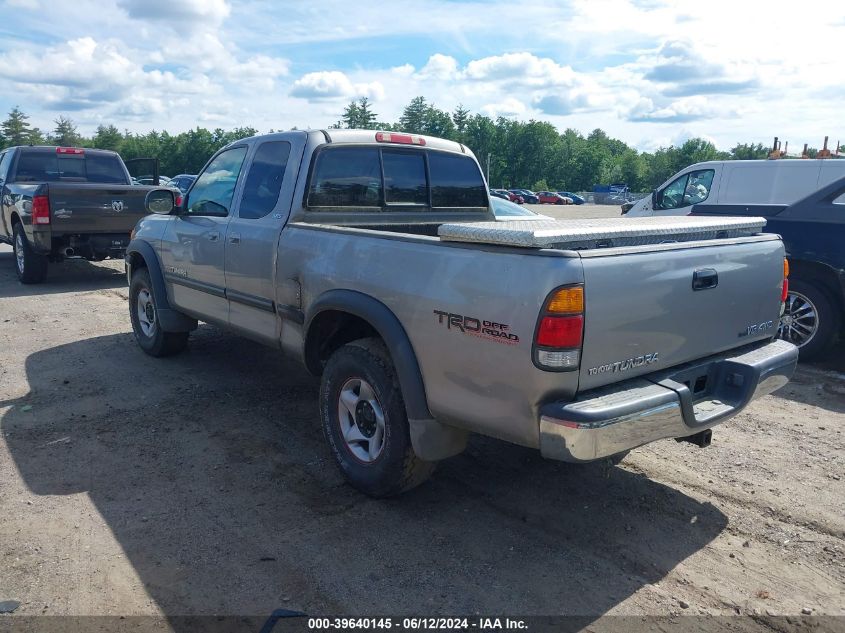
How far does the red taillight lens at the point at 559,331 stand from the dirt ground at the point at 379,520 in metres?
1.16

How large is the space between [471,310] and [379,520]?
4.50 feet

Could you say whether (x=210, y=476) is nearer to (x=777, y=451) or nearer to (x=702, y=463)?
(x=702, y=463)

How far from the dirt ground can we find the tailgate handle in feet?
4.30

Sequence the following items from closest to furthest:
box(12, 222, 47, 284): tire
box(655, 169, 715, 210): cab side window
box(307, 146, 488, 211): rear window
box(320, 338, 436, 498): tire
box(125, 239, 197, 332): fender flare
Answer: box(320, 338, 436, 498): tire < box(307, 146, 488, 211): rear window < box(125, 239, 197, 332): fender flare < box(655, 169, 715, 210): cab side window < box(12, 222, 47, 284): tire

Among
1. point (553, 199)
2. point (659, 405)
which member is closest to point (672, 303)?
point (659, 405)

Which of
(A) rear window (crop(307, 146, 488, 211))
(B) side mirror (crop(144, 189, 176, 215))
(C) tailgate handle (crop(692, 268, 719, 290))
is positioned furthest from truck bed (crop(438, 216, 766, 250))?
(B) side mirror (crop(144, 189, 176, 215))

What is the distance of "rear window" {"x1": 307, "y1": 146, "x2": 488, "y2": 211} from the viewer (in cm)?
476

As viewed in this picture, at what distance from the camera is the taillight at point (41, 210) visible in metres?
9.85

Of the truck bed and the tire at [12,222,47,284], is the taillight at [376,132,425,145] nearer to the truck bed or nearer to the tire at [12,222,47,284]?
the truck bed

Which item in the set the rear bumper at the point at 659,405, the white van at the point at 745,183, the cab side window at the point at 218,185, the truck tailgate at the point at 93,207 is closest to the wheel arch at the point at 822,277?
the white van at the point at 745,183

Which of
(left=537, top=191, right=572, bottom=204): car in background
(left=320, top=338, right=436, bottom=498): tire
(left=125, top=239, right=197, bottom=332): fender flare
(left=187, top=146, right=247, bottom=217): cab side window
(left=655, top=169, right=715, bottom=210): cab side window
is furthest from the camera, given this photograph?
(left=537, top=191, right=572, bottom=204): car in background

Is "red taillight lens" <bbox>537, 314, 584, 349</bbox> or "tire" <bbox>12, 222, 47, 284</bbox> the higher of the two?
"red taillight lens" <bbox>537, 314, 584, 349</bbox>

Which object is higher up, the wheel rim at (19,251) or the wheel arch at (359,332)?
the wheel arch at (359,332)

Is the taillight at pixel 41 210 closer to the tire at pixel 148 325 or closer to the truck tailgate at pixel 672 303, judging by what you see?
the tire at pixel 148 325
